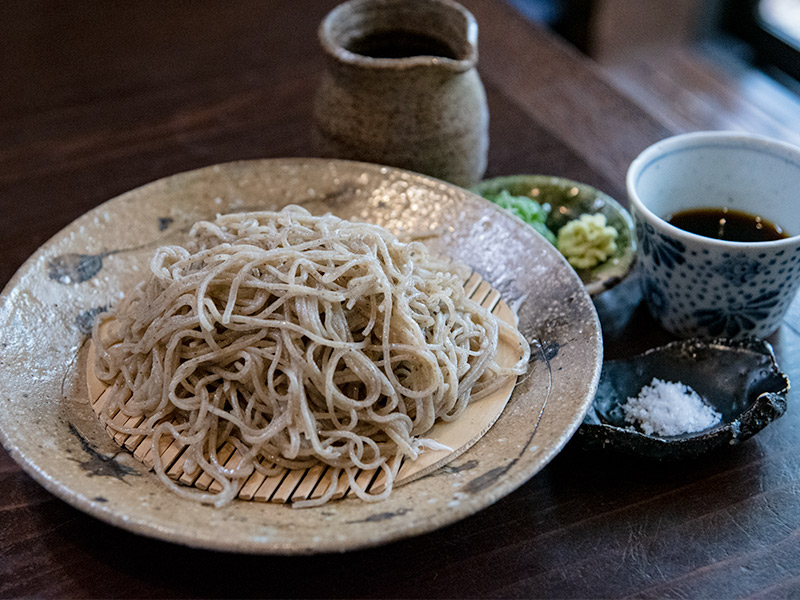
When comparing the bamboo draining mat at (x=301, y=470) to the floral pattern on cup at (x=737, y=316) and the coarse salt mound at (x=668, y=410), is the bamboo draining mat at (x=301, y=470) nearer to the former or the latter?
the coarse salt mound at (x=668, y=410)

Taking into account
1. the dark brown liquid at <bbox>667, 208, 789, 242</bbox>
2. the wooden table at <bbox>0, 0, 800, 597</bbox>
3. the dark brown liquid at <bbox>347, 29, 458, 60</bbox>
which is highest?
the dark brown liquid at <bbox>347, 29, 458, 60</bbox>

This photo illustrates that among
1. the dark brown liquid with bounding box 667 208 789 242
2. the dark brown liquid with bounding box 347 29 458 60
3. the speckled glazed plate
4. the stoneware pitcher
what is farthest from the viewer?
the dark brown liquid with bounding box 347 29 458 60

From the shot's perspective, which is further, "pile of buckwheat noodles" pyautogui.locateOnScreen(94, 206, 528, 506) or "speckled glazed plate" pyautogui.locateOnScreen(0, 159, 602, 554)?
"pile of buckwheat noodles" pyautogui.locateOnScreen(94, 206, 528, 506)

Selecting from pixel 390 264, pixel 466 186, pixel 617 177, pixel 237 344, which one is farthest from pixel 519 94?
pixel 237 344

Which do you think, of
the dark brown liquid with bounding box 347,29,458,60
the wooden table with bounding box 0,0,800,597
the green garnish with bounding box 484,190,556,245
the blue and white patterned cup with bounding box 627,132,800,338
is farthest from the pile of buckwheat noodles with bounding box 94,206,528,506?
the dark brown liquid with bounding box 347,29,458,60

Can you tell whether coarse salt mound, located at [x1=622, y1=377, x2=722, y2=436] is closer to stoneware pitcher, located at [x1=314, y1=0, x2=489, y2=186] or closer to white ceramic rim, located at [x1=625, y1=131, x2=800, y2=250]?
white ceramic rim, located at [x1=625, y1=131, x2=800, y2=250]

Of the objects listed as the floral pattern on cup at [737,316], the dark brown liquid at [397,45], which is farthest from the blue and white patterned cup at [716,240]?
the dark brown liquid at [397,45]

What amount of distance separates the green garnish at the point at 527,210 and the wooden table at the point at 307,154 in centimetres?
28

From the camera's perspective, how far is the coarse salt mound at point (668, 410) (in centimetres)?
164

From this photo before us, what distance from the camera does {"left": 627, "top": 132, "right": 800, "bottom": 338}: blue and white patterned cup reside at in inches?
70.3

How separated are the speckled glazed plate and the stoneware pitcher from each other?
0.47 feet

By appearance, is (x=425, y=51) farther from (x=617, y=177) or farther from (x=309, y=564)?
(x=309, y=564)

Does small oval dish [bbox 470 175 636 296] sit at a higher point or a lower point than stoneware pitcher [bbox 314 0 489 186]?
lower

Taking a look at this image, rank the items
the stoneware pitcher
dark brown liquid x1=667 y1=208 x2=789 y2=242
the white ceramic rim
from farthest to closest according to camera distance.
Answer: the stoneware pitcher
dark brown liquid x1=667 y1=208 x2=789 y2=242
the white ceramic rim
